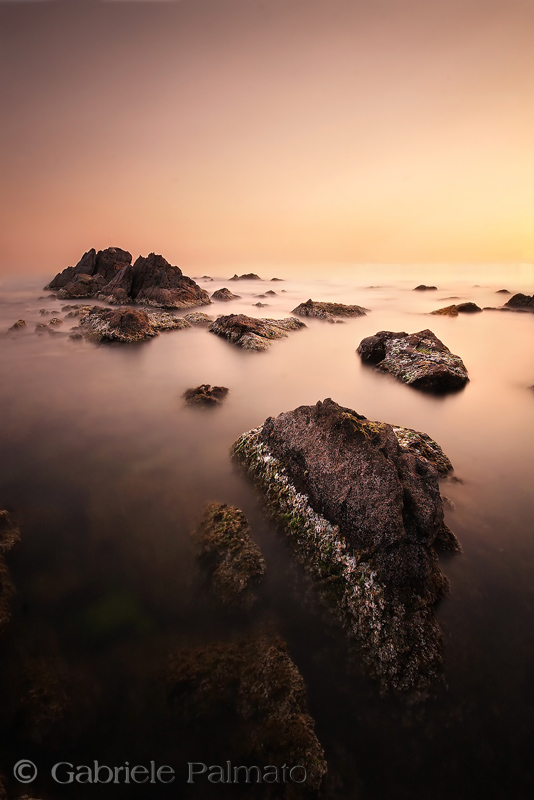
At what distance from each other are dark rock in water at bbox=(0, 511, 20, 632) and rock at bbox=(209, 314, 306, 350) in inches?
692

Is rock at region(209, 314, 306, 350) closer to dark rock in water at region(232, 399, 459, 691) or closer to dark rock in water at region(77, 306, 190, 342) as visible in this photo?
dark rock in water at region(77, 306, 190, 342)

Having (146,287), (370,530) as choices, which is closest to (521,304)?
(146,287)

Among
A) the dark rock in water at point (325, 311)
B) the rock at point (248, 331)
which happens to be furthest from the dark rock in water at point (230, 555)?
the dark rock in water at point (325, 311)

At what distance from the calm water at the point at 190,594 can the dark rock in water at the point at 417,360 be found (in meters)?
1.31

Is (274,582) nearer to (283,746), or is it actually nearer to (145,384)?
(283,746)

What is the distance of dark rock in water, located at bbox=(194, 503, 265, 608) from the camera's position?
18.5 feet

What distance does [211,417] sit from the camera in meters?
12.2

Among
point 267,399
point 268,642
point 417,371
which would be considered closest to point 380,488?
point 268,642

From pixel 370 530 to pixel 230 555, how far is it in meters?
2.76

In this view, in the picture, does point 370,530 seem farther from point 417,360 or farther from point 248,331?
point 248,331

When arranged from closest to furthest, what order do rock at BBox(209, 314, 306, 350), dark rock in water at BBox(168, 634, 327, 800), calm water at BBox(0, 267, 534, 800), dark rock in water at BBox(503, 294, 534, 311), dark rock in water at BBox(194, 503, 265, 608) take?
dark rock in water at BBox(168, 634, 327, 800), calm water at BBox(0, 267, 534, 800), dark rock in water at BBox(194, 503, 265, 608), rock at BBox(209, 314, 306, 350), dark rock in water at BBox(503, 294, 534, 311)

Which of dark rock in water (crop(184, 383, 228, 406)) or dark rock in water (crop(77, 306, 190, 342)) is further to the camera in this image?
dark rock in water (crop(77, 306, 190, 342))

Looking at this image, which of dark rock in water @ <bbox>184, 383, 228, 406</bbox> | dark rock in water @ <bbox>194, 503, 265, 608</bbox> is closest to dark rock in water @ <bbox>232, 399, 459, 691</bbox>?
dark rock in water @ <bbox>194, 503, 265, 608</bbox>

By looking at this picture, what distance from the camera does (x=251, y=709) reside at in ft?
13.9
